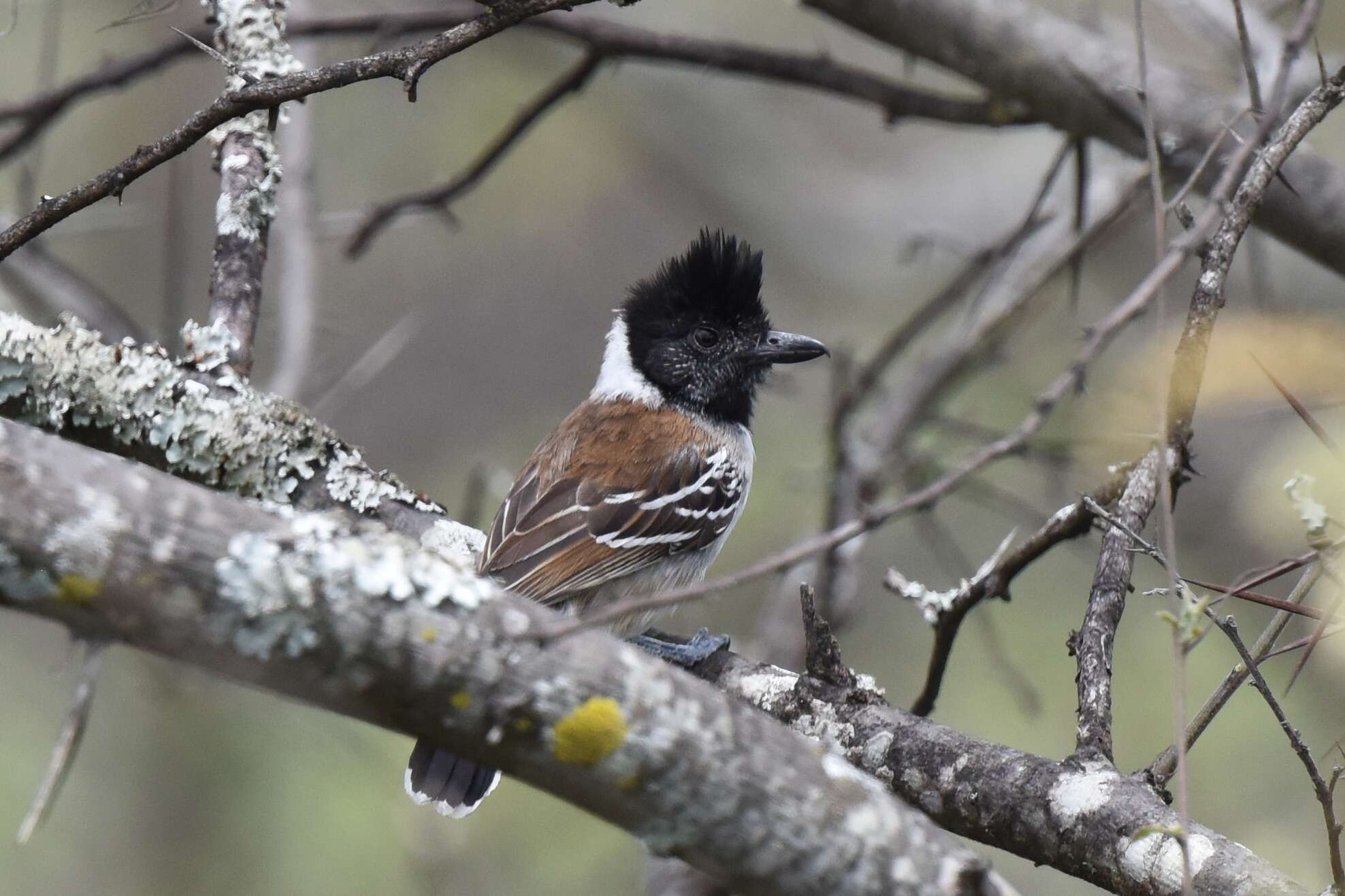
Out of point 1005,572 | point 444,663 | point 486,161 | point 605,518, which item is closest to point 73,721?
point 444,663

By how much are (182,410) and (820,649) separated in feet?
5.40

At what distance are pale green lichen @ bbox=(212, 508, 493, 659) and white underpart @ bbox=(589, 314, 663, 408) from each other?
3218 millimetres

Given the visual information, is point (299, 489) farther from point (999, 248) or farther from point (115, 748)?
point (115, 748)

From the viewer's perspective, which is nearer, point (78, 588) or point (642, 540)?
point (78, 588)

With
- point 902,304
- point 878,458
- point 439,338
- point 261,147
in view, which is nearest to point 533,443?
point 439,338

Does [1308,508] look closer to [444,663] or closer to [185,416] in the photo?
[444,663]

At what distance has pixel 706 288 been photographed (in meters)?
4.73

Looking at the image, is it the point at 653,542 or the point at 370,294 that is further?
the point at 370,294

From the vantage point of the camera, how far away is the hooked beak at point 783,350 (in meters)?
4.69

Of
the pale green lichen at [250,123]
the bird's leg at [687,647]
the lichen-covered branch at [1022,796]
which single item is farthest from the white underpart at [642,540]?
the pale green lichen at [250,123]

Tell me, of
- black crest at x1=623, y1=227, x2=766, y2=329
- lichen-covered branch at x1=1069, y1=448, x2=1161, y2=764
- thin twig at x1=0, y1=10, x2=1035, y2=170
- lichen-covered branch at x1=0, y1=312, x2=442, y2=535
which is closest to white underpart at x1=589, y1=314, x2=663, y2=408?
black crest at x1=623, y1=227, x2=766, y2=329

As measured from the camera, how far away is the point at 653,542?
4.13m

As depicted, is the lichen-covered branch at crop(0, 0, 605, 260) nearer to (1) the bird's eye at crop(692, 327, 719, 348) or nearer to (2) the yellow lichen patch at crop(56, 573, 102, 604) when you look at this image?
(2) the yellow lichen patch at crop(56, 573, 102, 604)

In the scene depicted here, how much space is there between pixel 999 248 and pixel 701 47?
133 centimetres
